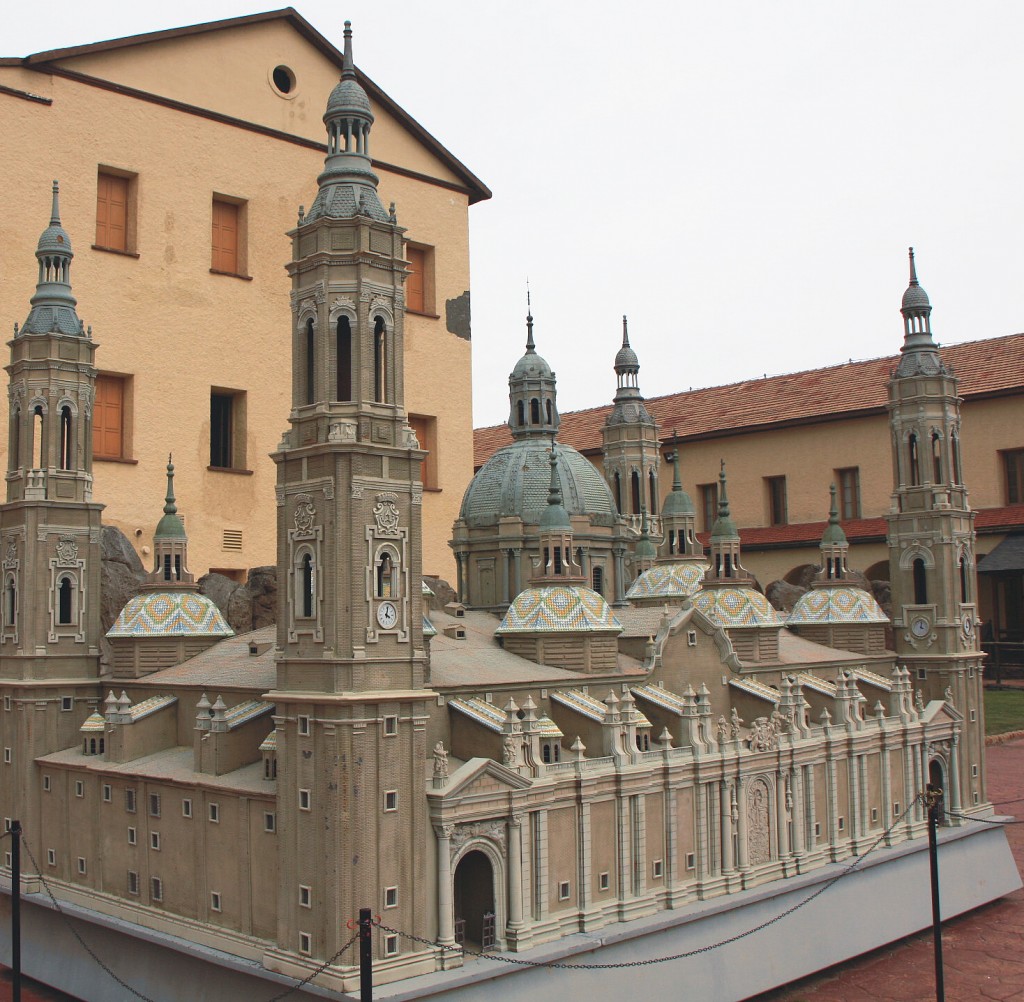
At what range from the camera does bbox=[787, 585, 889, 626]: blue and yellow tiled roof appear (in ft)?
169

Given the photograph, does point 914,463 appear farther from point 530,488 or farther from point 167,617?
point 167,617

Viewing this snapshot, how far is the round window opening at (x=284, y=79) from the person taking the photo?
53.2 m

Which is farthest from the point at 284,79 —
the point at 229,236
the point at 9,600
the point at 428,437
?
the point at 9,600

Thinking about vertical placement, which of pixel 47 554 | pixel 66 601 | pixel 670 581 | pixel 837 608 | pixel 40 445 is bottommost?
pixel 837 608

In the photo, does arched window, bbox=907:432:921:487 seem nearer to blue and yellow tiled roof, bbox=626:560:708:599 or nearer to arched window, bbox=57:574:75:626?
blue and yellow tiled roof, bbox=626:560:708:599

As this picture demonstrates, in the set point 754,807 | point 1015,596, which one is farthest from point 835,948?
point 1015,596

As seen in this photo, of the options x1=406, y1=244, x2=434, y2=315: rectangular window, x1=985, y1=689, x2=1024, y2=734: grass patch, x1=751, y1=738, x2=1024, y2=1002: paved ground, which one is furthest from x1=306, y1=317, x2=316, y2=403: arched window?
x1=985, y1=689, x2=1024, y2=734: grass patch

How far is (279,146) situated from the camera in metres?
53.0

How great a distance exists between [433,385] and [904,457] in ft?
64.9

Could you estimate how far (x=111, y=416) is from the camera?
48000 millimetres

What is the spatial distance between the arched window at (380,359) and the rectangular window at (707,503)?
52.8m

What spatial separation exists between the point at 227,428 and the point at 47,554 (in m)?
13.7

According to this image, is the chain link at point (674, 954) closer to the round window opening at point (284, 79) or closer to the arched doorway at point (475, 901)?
the arched doorway at point (475, 901)

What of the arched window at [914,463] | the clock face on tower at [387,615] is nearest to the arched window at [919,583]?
the arched window at [914,463]
